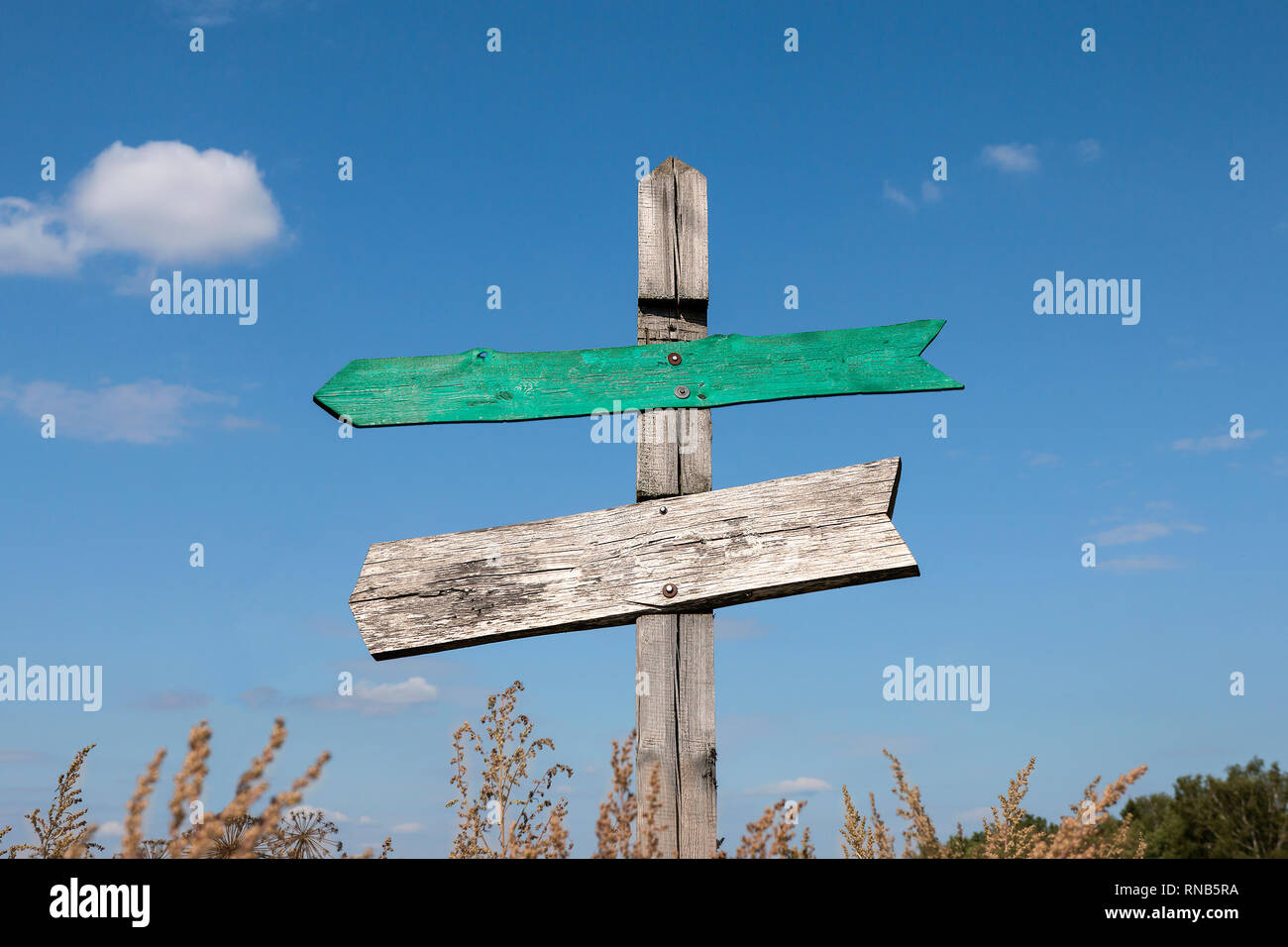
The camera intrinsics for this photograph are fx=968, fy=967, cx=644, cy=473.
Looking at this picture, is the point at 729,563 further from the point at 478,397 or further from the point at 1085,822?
the point at 1085,822

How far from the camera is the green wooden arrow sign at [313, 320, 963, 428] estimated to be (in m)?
4.76

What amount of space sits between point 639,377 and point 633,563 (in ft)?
3.02

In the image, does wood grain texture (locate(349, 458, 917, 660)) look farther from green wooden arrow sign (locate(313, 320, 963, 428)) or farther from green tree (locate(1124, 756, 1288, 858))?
green tree (locate(1124, 756, 1288, 858))

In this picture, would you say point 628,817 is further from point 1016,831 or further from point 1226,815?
point 1226,815

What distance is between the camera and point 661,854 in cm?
434

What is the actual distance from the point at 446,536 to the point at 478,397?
0.72m

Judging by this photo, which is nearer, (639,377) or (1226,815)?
(639,377)

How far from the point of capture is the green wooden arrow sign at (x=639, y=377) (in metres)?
4.76

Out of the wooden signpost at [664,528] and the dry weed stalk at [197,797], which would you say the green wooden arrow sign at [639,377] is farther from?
Answer: the dry weed stalk at [197,797]

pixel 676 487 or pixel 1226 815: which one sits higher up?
pixel 676 487

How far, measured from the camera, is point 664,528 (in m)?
4.70

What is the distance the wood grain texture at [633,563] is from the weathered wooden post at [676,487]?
13 centimetres

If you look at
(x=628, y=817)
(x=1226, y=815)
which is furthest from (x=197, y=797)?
(x=1226, y=815)
